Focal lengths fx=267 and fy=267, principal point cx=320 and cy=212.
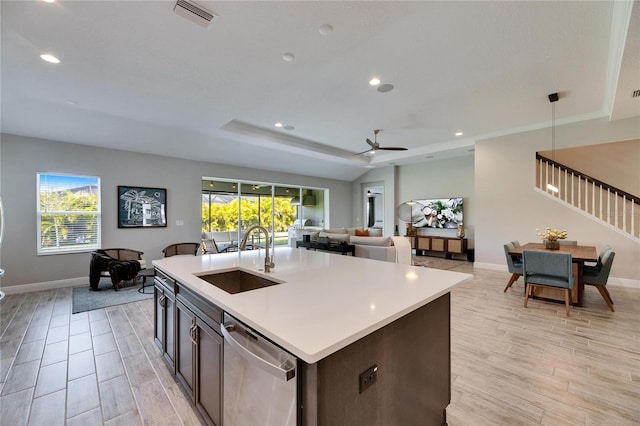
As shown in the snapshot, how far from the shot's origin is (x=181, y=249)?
6289 millimetres

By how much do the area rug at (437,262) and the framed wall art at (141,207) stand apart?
20.4ft

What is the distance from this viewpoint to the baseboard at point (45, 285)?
4.54m

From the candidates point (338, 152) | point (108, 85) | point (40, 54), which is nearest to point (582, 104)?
point (338, 152)

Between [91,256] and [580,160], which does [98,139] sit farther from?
[580,160]

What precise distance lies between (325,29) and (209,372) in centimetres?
278

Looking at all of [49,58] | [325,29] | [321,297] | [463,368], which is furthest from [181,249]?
[463,368]

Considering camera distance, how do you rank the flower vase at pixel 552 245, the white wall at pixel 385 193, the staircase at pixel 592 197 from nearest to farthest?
the flower vase at pixel 552 245 → the staircase at pixel 592 197 → the white wall at pixel 385 193

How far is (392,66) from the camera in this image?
10.7ft

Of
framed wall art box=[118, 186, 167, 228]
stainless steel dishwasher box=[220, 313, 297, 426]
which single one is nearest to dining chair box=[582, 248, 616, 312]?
stainless steel dishwasher box=[220, 313, 297, 426]

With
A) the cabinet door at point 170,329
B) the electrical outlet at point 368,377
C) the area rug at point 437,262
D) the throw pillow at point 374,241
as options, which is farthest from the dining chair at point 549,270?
the cabinet door at point 170,329

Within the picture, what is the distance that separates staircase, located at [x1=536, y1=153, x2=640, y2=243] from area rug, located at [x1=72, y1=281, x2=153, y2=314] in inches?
317

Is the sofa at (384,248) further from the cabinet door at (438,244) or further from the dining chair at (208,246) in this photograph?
the dining chair at (208,246)

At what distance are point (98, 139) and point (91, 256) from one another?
7.32 feet

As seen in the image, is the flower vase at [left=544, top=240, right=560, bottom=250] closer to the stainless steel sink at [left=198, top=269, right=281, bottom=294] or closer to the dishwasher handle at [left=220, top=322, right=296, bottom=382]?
the stainless steel sink at [left=198, top=269, right=281, bottom=294]
